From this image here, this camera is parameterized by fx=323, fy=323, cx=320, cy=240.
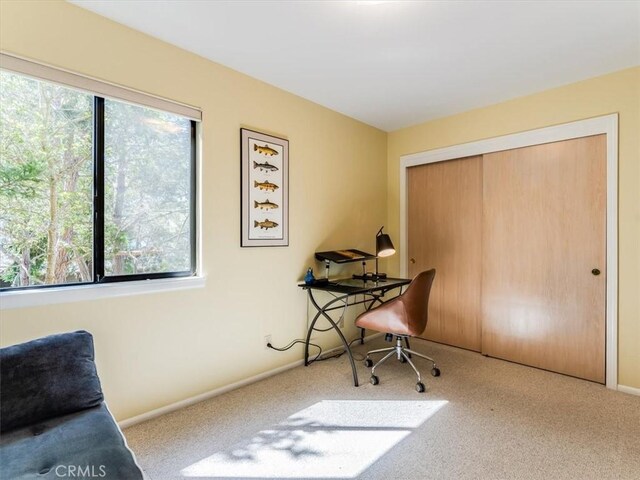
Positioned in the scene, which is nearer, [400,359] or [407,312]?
[407,312]

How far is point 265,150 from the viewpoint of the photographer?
8.95 ft

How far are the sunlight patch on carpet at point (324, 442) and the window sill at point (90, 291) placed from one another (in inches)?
41.5

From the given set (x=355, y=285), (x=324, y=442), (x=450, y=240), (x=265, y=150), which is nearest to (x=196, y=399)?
(x=324, y=442)

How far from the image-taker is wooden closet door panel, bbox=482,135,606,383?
2639 millimetres

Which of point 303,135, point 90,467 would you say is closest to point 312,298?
point 303,135

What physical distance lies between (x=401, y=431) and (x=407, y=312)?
→ 0.90 meters

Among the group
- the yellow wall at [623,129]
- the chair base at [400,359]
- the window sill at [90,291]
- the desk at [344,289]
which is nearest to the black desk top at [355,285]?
the desk at [344,289]

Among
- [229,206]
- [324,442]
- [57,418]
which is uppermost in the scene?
[229,206]

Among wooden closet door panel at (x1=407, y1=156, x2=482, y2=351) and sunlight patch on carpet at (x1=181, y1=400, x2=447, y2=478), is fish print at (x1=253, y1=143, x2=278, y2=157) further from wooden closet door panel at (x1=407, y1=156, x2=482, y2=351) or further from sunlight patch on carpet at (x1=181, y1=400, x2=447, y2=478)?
sunlight patch on carpet at (x1=181, y1=400, x2=447, y2=478)

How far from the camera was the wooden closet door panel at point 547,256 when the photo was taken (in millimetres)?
2639

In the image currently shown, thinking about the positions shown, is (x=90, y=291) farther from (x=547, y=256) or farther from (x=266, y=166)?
(x=547, y=256)

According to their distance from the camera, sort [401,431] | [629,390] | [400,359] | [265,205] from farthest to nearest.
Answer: [400,359] < [265,205] < [629,390] < [401,431]

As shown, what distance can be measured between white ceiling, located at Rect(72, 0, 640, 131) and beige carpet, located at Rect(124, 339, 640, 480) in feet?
8.13

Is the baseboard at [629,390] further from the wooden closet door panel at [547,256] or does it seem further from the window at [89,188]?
the window at [89,188]
